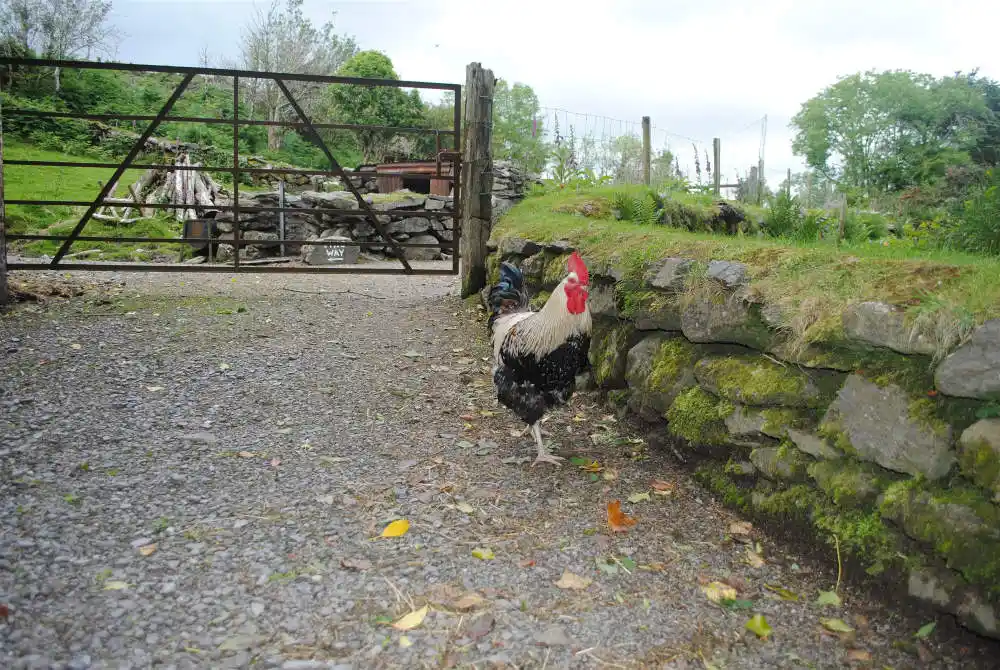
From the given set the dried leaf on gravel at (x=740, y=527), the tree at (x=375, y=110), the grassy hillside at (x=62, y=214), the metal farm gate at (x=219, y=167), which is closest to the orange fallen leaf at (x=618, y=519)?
the dried leaf on gravel at (x=740, y=527)

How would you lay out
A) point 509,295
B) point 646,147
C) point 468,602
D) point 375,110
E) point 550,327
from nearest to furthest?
point 468,602 < point 550,327 < point 509,295 < point 646,147 < point 375,110

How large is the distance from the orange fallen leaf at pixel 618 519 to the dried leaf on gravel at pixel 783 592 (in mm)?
701

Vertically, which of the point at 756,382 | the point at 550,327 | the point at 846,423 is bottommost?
the point at 846,423

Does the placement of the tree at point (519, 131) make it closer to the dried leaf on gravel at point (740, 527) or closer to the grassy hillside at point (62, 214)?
the grassy hillside at point (62, 214)

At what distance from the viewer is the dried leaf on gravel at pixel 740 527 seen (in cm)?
319

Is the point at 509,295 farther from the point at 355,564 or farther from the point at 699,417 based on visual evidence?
the point at 355,564

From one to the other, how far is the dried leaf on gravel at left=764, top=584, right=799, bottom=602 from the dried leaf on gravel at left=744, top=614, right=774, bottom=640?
0.20 meters

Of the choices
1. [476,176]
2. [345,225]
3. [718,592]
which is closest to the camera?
[718,592]

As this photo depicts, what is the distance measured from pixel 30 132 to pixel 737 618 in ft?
72.5

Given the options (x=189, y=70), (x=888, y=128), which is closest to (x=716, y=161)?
(x=189, y=70)

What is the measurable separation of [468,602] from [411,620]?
0.25 m

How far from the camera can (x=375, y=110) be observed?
75.2 ft

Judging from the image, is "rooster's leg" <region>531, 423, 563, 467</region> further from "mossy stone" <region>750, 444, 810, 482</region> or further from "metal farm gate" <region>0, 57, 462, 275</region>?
"metal farm gate" <region>0, 57, 462, 275</region>

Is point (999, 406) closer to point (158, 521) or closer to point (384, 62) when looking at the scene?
point (158, 521)
